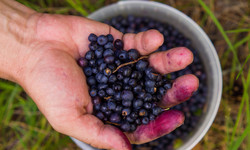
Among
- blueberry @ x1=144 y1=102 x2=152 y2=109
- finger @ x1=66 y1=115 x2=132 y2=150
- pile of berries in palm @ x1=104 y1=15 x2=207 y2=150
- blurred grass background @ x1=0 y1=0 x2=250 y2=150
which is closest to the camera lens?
finger @ x1=66 y1=115 x2=132 y2=150

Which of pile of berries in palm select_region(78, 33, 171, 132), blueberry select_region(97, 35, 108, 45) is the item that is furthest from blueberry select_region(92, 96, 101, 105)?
blueberry select_region(97, 35, 108, 45)

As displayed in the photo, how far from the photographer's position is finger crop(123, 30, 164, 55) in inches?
82.9

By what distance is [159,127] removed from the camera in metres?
2.07

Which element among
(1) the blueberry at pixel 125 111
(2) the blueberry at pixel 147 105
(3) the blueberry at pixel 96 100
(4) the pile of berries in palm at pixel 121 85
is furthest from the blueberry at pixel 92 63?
(2) the blueberry at pixel 147 105

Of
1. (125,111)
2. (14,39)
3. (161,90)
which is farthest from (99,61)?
(14,39)

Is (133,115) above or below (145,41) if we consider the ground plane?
below

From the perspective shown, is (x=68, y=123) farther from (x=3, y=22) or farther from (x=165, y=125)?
(x=3, y=22)

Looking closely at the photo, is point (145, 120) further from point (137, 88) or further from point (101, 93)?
point (101, 93)

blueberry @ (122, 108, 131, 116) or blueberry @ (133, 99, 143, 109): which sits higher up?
blueberry @ (133, 99, 143, 109)

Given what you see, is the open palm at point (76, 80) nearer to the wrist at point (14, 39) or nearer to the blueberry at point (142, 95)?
the wrist at point (14, 39)

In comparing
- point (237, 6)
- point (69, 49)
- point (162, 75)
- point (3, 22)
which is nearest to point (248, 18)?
point (237, 6)

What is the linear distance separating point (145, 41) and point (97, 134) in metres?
0.97

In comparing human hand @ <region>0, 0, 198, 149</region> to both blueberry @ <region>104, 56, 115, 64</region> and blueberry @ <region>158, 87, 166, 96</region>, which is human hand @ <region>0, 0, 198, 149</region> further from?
blueberry @ <region>104, 56, 115, 64</region>

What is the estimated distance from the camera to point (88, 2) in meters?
3.44
